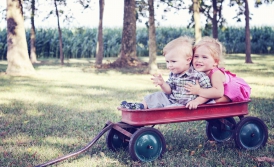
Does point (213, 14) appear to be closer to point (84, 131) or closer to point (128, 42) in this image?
point (128, 42)

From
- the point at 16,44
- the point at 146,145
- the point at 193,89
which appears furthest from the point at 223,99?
the point at 16,44

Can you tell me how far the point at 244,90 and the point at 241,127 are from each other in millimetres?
448

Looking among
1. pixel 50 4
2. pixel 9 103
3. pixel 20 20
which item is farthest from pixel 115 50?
pixel 9 103

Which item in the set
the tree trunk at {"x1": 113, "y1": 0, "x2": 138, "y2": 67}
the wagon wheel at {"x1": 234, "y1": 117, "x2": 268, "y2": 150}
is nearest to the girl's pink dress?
the wagon wheel at {"x1": 234, "y1": 117, "x2": 268, "y2": 150}

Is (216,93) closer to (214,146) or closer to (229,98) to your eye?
(229,98)

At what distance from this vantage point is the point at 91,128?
5.78 metres

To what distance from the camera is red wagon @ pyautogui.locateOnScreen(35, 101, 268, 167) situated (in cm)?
416

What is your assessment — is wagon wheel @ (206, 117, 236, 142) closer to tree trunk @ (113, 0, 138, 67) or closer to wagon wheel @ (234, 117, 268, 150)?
wagon wheel @ (234, 117, 268, 150)

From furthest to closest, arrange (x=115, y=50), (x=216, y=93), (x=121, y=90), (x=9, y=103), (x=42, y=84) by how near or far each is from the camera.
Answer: (x=115, y=50)
(x=42, y=84)
(x=121, y=90)
(x=9, y=103)
(x=216, y=93)

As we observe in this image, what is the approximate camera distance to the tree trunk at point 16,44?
47.1ft

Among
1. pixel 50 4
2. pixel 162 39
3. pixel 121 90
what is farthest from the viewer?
pixel 162 39

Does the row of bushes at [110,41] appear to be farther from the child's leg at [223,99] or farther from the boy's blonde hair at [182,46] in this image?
the child's leg at [223,99]

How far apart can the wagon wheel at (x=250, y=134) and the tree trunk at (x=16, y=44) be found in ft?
35.7

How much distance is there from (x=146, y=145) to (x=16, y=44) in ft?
37.4
